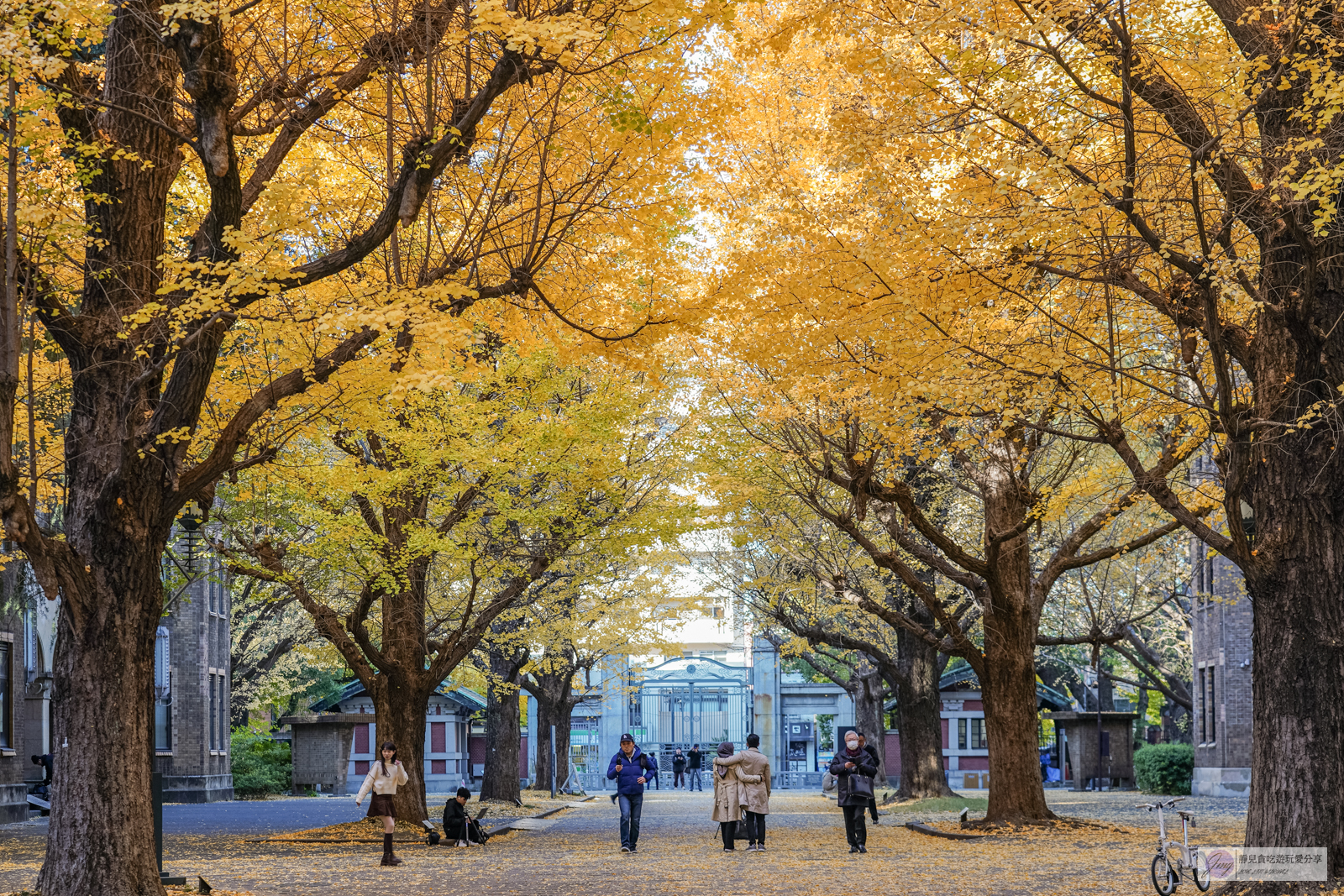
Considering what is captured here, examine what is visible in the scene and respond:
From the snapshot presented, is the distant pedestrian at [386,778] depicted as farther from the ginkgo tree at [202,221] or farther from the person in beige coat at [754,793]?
the ginkgo tree at [202,221]

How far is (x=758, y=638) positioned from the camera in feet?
197

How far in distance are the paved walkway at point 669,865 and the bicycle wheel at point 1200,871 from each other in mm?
1444

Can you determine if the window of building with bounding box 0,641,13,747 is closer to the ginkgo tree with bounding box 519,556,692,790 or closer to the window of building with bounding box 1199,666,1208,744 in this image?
the ginkgo tree with bounding box 519,556,692,790

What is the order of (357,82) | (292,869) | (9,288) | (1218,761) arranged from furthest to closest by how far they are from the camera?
(1218,761)
(292,869)
(357,82)
(9,288)

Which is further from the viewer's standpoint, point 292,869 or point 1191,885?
point 292,869

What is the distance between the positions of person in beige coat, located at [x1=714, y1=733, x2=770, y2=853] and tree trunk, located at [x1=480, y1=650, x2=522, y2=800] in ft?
45.6

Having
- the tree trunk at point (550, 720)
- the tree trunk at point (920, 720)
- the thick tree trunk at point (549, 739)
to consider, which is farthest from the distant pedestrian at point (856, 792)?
the thick tree trunk at point (549, 739)

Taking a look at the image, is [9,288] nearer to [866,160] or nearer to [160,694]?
[866,160]

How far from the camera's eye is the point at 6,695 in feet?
92.5

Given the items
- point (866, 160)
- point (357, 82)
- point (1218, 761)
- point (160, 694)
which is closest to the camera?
point (357, 82)

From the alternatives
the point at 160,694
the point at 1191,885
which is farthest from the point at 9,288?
the point at 160,694

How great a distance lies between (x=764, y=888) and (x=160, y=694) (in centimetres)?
2993

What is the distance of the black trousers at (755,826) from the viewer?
19281 mm

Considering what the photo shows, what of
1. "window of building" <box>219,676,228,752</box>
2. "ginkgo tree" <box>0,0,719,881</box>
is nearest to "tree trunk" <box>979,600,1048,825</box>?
"ginkgo tree" <box>0,0,719,881</box>
